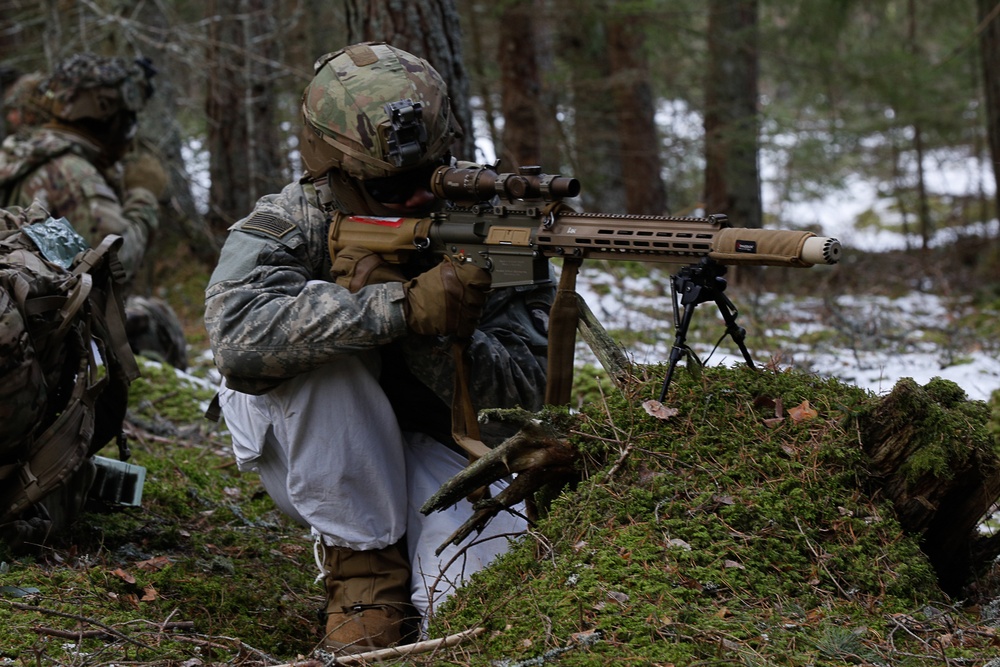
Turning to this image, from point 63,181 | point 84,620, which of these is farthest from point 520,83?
point 84,620

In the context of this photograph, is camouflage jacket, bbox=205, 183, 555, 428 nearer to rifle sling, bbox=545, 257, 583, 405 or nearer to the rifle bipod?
rifle sling, bbox=545, 257, 583, 405

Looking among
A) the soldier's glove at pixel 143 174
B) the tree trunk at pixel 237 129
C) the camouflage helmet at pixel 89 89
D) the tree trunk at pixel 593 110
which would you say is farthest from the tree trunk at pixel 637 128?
the camouflage helmet at pixel 89 89

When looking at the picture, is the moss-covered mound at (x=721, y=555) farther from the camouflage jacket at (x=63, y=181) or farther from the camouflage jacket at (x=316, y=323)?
the camouflage jacket at (x=63, y=181)

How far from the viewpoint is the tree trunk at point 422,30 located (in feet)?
17.6

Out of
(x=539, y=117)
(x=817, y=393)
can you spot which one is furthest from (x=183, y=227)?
(x=817, y=393)

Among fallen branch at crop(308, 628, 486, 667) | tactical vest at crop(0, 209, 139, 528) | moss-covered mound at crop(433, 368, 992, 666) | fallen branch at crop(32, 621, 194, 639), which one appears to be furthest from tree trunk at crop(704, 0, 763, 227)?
fallen branch at crop(32, 621, 194, 639)

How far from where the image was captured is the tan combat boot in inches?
128

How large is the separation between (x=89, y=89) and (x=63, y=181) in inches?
24.2

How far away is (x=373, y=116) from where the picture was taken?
3.30 m

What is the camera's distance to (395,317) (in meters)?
3.21

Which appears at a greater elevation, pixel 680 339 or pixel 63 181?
pixel 63 181

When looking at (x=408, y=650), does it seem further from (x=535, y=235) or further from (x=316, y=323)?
(x=535, y=235)

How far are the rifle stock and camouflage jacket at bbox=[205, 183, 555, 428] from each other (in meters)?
0.18

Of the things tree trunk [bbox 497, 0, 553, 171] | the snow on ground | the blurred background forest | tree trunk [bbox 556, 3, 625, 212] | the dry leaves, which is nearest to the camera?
the dry leaves
